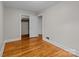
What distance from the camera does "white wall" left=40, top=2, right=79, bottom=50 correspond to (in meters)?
2.69

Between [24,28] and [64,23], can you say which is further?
[24,28]

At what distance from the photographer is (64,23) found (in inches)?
127

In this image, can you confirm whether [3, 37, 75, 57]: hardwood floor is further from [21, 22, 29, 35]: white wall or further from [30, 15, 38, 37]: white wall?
[21, 22, 29, 35]: white wall

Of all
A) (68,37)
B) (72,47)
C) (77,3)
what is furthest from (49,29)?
(77,3)

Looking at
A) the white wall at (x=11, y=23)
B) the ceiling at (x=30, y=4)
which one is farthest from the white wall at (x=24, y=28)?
the ceiling at (x=30, y=4)

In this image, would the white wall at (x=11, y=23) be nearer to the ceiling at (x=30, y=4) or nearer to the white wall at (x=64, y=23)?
the ceiling at (x=30, y=4)

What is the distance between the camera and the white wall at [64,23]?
8.81ft

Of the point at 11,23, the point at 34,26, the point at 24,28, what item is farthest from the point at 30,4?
the point at 24,28

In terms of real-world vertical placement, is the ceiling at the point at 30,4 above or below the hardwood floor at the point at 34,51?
above

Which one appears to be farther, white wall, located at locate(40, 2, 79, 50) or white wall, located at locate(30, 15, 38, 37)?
white wall, located at locate(30, 15, 38, 37)

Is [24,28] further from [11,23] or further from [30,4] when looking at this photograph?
[30,4]

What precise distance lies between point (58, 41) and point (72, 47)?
0.88m

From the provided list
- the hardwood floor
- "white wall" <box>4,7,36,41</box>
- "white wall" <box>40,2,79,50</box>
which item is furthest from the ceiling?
the hardwood floor

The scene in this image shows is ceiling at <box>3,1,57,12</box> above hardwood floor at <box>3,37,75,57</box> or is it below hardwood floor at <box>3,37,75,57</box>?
above
